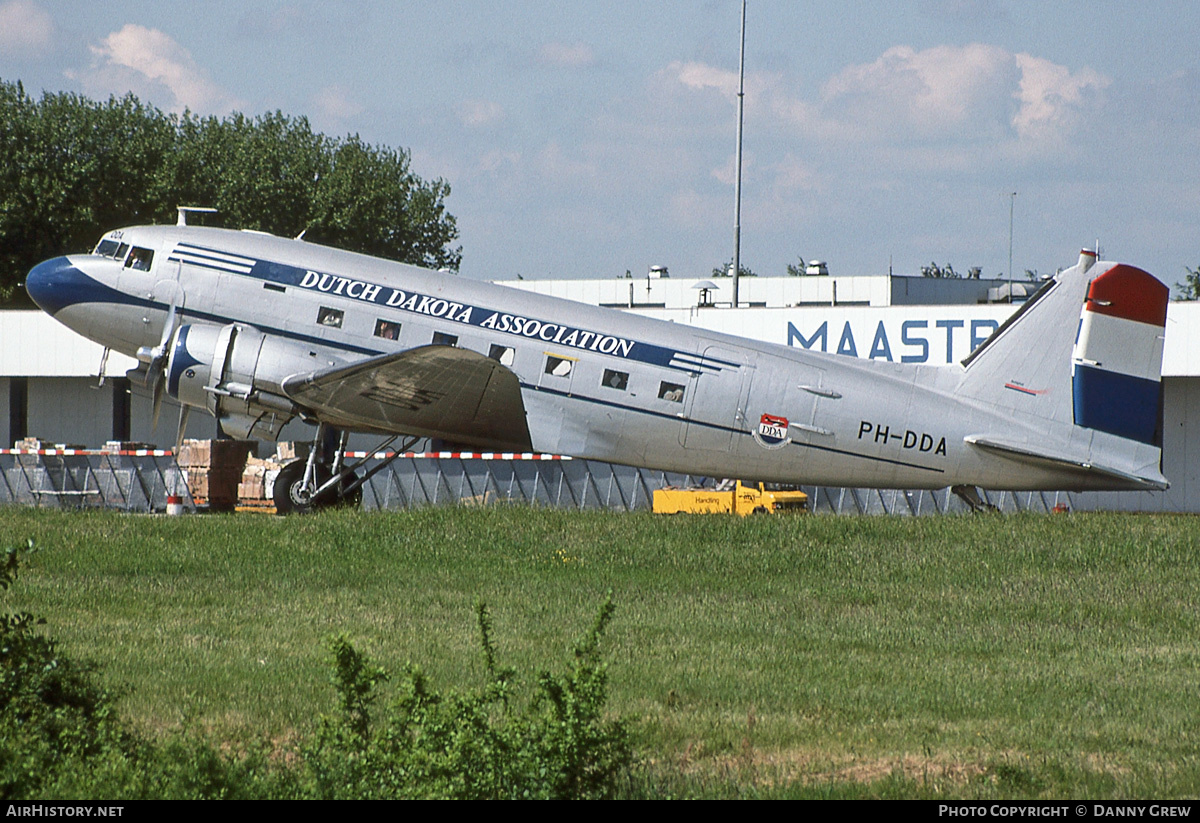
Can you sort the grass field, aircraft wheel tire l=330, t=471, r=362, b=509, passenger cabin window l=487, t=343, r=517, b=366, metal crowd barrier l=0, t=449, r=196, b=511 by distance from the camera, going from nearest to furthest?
1. the grass field
2. passenger cabin window l=487, t=343, r=517, b=366
3. aircraft wheel tire l=330, t=471, r=362, b=509
4. metal crowd barrier l=0, t=449, r=196, b=511

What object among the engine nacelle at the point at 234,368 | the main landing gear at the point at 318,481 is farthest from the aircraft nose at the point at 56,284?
the main landing gear at the point at 318,481

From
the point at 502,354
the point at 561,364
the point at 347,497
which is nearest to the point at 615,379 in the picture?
the point at 561,364

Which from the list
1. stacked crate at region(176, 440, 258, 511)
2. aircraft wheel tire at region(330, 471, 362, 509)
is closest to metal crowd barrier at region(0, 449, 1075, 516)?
stacked crate at region(176, 440, 258, 511)

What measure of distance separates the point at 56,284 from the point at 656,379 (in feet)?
35.0

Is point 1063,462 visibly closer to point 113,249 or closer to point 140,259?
point 140,259

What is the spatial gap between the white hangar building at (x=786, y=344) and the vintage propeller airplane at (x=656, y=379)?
9.17 metres

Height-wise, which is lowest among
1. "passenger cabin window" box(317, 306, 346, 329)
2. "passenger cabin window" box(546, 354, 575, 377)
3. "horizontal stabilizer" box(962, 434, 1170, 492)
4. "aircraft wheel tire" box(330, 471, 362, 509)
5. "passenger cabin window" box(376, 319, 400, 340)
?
"aircraft wheel tire" box(330, 471, 362, 509)

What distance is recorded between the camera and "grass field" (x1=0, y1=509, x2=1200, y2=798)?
786cm

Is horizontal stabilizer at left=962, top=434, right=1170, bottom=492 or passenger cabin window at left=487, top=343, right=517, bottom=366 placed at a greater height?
passenger cabin window at left=487, top=343, right=517, bottom=366

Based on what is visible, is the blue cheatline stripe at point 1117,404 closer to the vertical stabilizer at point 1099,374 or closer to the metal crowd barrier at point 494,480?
the vertical stabilizer at point 1099,374

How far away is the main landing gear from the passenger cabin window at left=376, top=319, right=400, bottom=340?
196 cm

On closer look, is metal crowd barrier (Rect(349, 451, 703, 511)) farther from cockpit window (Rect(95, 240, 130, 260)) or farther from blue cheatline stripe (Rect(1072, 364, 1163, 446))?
blue cheatline stripe (Rect(1072, 364, 1163, 446))

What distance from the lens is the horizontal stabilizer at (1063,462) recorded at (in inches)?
761
